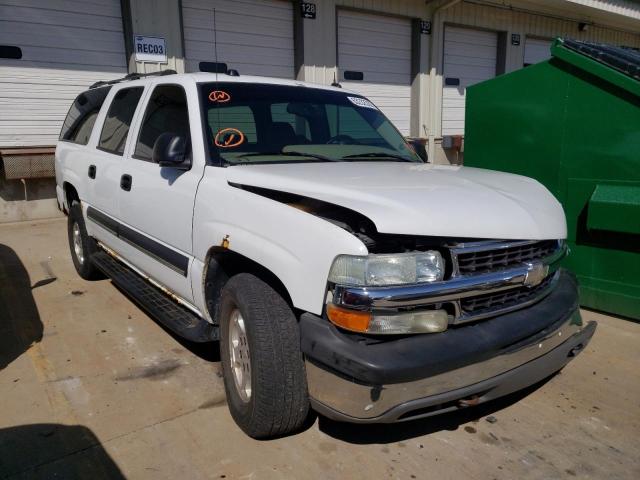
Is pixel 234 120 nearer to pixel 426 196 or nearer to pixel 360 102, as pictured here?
pixel 360 102

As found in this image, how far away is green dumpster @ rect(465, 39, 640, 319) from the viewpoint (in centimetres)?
415

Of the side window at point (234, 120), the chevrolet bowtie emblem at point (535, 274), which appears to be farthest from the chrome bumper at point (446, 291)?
the side window at point (234, 120)

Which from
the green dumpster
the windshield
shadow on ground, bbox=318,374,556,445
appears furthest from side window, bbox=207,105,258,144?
the green dumpster

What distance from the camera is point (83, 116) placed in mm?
5395

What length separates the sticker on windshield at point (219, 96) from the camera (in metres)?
3.33

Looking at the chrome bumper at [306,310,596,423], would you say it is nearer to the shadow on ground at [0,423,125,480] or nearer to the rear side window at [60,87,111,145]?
the shadow on ground at [0,423,125,480]

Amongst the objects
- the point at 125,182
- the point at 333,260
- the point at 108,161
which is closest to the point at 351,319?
the point at 333,260

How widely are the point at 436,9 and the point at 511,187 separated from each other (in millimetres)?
10610

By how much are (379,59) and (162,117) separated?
893cm

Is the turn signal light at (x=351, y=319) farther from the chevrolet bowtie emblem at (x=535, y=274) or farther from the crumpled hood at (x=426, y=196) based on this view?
the chevrolet bowtie emblem at (x=535, y=274)

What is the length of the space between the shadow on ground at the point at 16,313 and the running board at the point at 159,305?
2.31ft

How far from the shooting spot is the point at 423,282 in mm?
2199

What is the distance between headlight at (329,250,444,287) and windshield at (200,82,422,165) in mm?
1186

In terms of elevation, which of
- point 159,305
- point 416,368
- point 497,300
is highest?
point 497,300
